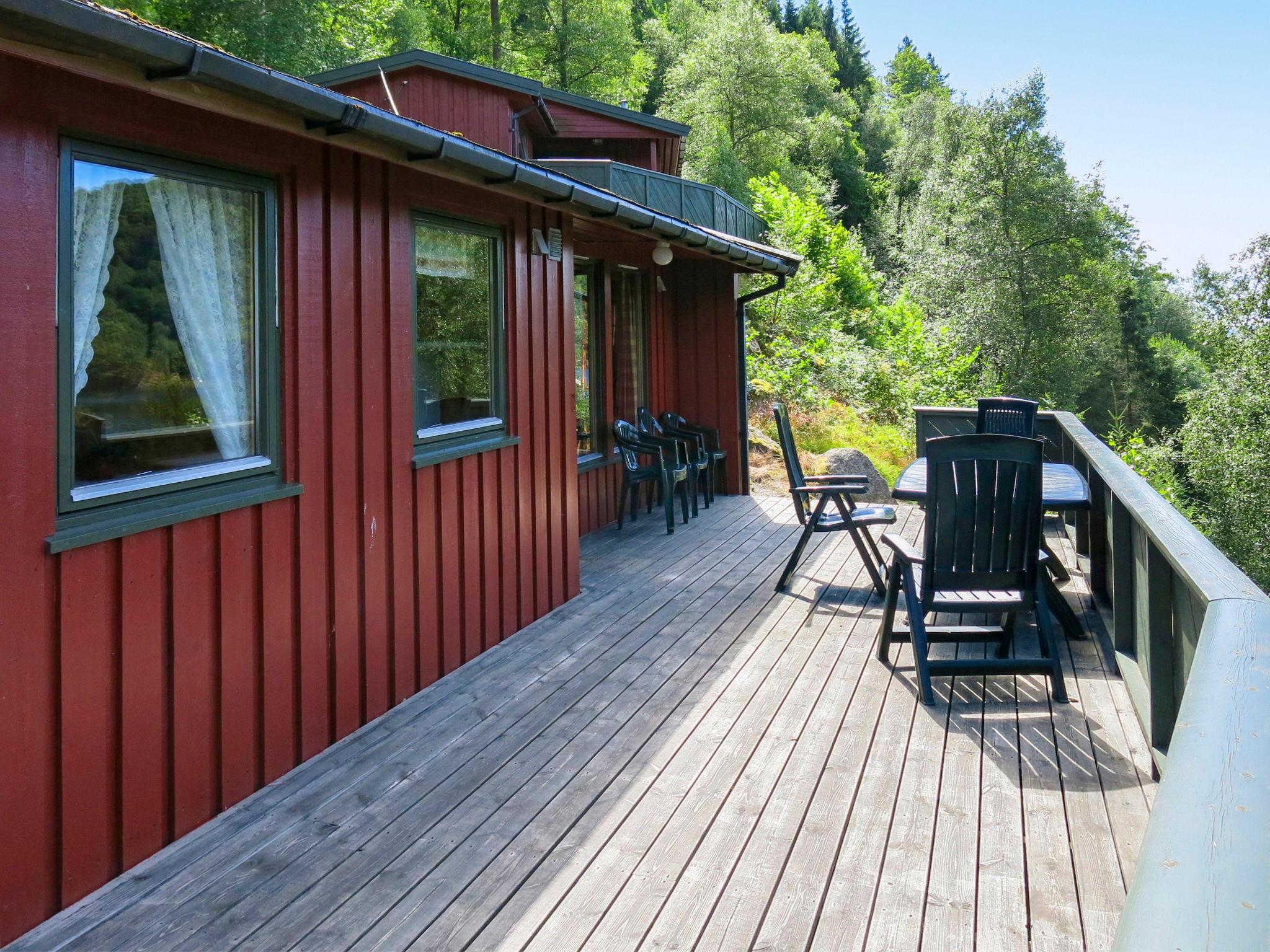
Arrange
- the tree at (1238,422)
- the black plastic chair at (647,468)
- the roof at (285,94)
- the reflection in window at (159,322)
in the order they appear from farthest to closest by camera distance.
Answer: the tree at (1238,422)
the black plastic chair at (647,468)
the reflection in window at (159,322)
the roof at (285,94)

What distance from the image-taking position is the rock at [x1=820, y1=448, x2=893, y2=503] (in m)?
11.1

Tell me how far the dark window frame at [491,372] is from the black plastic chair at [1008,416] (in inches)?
134

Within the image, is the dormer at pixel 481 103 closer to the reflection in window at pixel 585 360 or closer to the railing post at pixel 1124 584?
the reflection in window at pixel 585 360

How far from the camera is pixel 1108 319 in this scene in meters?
25.2

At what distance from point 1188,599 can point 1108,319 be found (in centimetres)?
2484

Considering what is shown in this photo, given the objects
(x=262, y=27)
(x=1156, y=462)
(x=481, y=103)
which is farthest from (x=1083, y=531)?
(x=262, y=27)

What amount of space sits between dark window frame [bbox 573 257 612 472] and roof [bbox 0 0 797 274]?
2.61 metres

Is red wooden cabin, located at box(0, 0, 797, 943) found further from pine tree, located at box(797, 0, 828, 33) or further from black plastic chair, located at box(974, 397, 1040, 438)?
pine tree, located at box(797, 0, 828, 33)

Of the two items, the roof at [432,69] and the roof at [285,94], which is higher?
the roof at [432,69]

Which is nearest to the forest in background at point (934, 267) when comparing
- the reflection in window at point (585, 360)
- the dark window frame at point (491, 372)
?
the reflection in window at point (585, 360)

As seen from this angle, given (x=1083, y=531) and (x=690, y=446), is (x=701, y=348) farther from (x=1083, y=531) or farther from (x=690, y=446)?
(x=1083, y=531)

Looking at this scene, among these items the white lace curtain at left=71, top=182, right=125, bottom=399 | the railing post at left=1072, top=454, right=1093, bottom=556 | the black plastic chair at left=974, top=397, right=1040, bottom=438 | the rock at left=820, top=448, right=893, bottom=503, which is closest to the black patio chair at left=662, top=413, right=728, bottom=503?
the rock at left=820, top=448, right=893, bottom=503

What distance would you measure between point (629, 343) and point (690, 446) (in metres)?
1.04

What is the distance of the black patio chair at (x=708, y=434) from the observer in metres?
9.08
